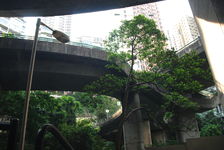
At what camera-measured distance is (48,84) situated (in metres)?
Answer: 15.7

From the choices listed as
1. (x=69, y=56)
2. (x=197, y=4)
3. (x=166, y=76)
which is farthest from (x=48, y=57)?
(x=197, y=4)

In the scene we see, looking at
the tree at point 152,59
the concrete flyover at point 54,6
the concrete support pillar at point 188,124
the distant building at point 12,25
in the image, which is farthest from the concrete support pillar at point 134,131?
the distant building at point 12,25

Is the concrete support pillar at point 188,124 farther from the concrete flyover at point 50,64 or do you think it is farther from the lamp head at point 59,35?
the lamp head at point 59,35

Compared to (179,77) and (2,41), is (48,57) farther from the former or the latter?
(179,77)

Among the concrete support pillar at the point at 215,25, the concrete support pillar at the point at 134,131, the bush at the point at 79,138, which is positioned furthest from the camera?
the concrete support pillar at the point at 134,131

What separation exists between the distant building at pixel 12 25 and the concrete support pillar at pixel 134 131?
5133cm

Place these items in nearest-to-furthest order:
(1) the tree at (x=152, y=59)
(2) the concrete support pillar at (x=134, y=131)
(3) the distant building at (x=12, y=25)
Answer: (1) the tree at (x=152, y=59) < (2) the concrete support pillar at (x=134, y=131) < (3) the distant building at (x=12, y=25)

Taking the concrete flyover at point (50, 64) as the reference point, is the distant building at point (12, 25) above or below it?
above

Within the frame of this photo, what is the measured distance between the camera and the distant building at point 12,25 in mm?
53787

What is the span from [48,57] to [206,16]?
11.4 meters

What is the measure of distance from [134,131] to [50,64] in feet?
32.9

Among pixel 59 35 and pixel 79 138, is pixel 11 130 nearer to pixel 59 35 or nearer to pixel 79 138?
A: pixel 59 35

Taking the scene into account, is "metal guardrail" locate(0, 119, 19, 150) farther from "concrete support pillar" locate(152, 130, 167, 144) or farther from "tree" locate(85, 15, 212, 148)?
"concrete support pillar" locate(152, 130, 167, 144)

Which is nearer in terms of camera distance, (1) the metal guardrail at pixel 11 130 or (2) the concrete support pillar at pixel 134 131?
(1) the metal guardrail at pixel 11 130
